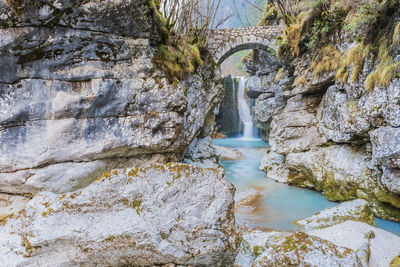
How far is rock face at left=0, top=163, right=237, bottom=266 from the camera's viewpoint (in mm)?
2758

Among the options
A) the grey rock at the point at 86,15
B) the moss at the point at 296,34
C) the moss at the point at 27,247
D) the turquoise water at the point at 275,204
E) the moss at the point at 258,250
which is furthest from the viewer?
the moss at the point at 296,34

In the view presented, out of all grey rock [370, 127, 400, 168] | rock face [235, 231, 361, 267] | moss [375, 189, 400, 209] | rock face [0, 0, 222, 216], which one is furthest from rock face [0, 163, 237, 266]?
moss [375, 189, 400, 209]

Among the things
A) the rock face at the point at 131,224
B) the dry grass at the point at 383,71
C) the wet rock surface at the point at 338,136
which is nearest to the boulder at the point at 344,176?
the wet rock surface at the point at 338,136

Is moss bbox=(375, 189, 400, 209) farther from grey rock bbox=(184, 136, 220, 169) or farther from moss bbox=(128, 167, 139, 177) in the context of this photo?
moss bbox=(128, 167, 139, 177)

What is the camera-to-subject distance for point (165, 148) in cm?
540

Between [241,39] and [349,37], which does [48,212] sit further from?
[241,39]

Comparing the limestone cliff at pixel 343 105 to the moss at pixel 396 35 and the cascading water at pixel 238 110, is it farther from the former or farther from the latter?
the cascading water at pixel 238 110

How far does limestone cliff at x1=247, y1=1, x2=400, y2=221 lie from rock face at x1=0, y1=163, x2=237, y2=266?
5.17 m

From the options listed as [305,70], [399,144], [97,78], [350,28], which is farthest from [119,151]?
[305,70]

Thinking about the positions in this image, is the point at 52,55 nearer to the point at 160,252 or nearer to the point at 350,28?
the point at 160,252

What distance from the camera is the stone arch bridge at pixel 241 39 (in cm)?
1373

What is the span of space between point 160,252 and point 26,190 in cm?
325

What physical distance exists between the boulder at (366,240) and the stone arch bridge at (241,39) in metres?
11.7

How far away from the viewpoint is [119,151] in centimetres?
486
